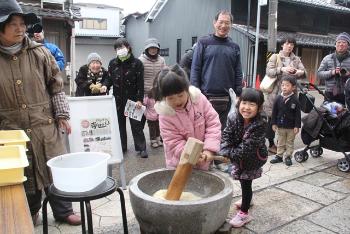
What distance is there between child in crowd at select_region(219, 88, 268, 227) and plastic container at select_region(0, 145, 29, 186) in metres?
1.96

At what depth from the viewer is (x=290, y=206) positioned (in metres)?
3.88

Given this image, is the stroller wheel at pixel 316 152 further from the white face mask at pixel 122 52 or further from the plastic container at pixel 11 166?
the plastic container at pixel 11 166

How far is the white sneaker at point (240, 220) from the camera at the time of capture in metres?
3.38

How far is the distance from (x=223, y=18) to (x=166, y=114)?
213cm

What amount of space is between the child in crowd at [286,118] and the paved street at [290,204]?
251mm

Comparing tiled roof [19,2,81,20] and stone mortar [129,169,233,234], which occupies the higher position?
tiled roof [19,2,81,20]

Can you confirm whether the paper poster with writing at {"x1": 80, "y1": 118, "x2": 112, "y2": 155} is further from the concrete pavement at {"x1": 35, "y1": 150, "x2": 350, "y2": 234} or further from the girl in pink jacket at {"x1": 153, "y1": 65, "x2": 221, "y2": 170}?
the girl in pink jacket at {"x1": 153, "y1": 65, "x2": 221, "y2": 170}

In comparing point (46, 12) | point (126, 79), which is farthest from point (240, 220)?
point (46, 12)

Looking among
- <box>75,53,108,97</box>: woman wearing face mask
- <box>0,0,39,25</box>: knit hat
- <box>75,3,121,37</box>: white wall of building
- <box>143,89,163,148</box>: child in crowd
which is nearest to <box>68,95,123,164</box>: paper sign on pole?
<box>75,53,108,97</box>: woman wearing face mask

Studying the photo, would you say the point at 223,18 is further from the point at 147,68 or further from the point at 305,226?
the point at 305,226

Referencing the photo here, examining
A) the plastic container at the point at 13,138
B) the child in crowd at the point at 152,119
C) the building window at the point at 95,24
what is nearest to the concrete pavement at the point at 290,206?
the plastic container at the point at 13,138

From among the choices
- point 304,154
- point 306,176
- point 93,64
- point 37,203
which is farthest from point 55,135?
point 304,154

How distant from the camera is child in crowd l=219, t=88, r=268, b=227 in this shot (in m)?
3.27

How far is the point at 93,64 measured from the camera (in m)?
6.05
